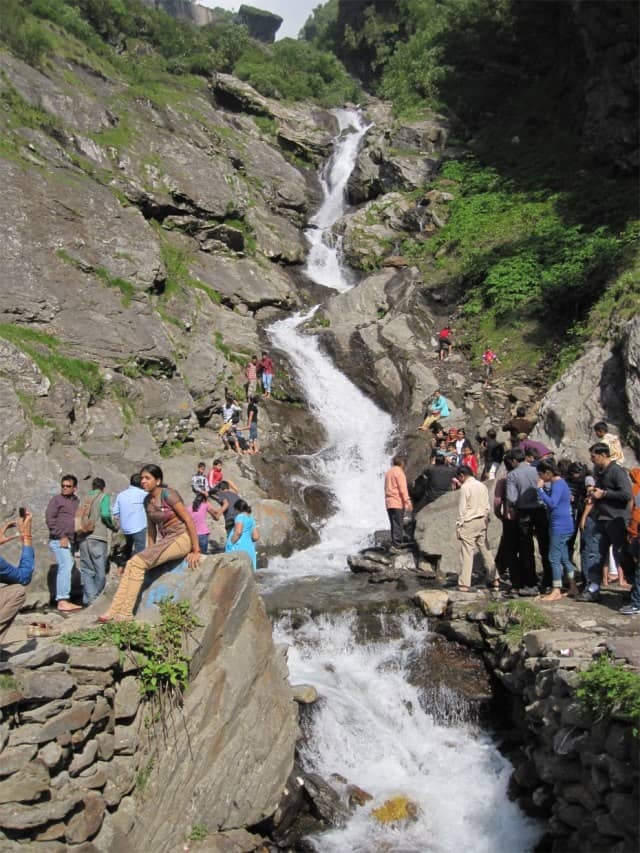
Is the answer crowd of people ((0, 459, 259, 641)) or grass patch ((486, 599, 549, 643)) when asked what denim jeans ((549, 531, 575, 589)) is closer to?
grass patch ((486, 599, 549, 643))

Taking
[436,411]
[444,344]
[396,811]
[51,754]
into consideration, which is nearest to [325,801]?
[396,811]

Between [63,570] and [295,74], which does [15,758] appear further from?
[295,74]

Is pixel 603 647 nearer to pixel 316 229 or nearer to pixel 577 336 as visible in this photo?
pixel 577 336

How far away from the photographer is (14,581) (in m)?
7.09

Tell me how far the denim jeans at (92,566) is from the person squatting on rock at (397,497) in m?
5.57

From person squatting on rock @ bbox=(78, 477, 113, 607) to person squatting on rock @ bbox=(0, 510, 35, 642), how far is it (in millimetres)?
1738

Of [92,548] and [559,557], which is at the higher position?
[92,548]

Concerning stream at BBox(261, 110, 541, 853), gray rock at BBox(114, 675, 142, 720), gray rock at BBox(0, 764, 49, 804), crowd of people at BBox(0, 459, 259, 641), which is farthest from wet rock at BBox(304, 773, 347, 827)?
gray rock at BBox(0, 764, 49, 804)

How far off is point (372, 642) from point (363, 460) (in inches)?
334

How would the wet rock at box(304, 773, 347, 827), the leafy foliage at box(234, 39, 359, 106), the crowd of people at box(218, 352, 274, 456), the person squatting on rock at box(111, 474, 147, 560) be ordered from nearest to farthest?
the wet rock at box(304, 773, 347, 827), the person squatting on rock at box(111, 474, 147, 560), the crowd of people at box(218, 352, 274, 456), the leafy foliage at box(234, 39, 359, 106)

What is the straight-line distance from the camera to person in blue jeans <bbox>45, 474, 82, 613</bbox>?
386 inches

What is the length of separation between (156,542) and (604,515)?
18.6 feet

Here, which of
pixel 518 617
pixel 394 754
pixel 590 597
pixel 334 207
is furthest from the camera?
pixel 334 207

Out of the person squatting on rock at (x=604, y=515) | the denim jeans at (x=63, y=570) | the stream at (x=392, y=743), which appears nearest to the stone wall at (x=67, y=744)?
the stream at (x=392, y=743)
